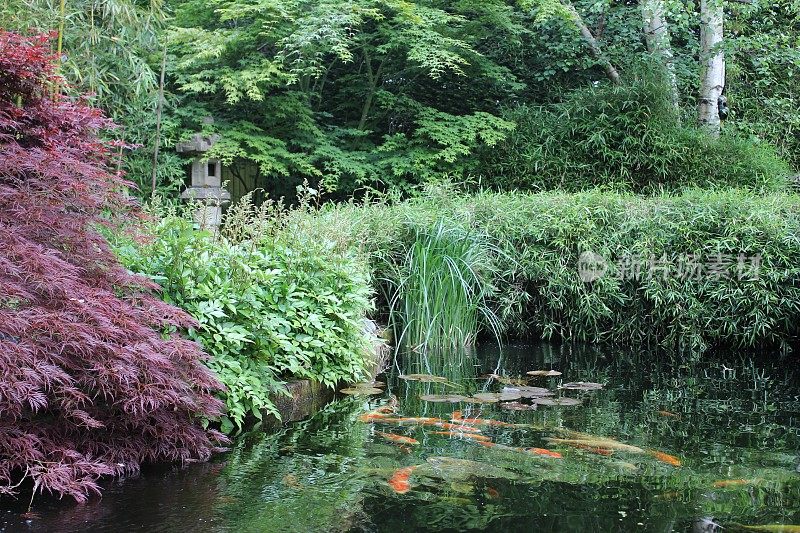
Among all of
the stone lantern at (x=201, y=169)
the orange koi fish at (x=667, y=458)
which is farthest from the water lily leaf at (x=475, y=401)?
the stone lantern at (x=201, y=169)

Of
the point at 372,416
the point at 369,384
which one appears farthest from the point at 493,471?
the point at 369,384

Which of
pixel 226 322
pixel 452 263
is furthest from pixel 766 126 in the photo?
pixel 226 322

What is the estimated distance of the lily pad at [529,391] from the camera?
158 inches

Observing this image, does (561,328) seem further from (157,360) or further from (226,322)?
(157,360)

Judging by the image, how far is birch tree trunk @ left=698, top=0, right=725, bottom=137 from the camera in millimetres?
9203

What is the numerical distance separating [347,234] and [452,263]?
827mm

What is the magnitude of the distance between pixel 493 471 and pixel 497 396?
125 cm

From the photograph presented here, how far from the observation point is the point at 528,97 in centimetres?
1028

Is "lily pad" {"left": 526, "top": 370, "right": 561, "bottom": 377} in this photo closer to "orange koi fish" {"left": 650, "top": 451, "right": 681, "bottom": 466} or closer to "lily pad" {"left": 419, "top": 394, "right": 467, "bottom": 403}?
"lily pad" {"left": 419, "top": 394, "right": 467, "bottom": 403}

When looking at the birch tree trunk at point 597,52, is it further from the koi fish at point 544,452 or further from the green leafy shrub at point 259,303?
the koi fish at point 544,452

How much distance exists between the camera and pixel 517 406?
149 inches

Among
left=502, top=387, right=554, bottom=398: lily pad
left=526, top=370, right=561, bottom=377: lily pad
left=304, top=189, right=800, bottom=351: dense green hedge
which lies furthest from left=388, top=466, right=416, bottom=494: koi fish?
left=304, top=189, right=800, bottom=351: dense green hedge

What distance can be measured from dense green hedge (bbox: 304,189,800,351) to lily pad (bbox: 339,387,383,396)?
1477 millimetres

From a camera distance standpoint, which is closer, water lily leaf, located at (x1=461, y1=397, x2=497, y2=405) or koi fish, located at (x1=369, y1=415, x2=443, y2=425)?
koi fish, located at (x1=369, y1=415, x2=443, y2=425)
